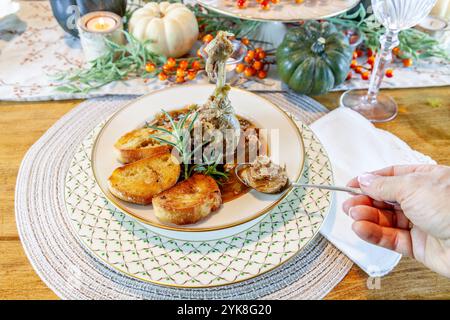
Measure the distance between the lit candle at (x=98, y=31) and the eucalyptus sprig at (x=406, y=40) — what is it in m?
0.92

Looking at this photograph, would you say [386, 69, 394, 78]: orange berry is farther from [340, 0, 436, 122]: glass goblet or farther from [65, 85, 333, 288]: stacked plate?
[65, 85, 333, 288]: stacked plate

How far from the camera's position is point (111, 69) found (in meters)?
1.66

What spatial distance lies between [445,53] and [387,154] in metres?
0.75

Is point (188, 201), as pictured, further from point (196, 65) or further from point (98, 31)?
point (98, 31)

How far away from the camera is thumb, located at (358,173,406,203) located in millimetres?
921

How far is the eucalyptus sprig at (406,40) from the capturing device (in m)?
1.73

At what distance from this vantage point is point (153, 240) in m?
1.04

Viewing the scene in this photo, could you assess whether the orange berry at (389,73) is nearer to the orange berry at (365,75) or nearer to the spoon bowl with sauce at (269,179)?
the orange berry at (365,75)

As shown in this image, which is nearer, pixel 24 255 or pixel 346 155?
pixel 24 255

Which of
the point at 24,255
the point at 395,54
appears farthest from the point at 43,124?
the point at 395,54

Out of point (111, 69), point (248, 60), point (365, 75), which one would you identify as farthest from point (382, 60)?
point (111, 69)

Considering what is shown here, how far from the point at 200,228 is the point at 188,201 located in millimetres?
77

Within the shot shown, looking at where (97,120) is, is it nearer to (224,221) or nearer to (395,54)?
(224,221)

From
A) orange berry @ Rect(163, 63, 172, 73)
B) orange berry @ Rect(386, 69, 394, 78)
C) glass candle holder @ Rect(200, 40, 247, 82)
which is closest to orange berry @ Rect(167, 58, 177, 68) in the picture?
orange berry @ Rect(163, 63, 172, 73)
